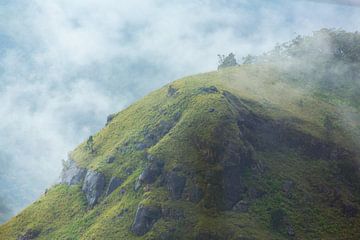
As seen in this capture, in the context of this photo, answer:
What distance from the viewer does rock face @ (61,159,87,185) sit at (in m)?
168

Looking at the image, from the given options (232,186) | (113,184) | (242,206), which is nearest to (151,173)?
(113,184)

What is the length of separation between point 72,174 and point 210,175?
59.8m

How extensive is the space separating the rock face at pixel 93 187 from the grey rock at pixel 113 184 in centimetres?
370

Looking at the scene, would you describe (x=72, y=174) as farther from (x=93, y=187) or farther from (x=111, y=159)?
(x=93, y=187)

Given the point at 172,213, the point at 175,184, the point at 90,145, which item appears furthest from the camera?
the point at 90,145

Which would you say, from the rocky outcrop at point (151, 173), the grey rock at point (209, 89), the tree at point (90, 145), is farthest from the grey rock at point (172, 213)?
the tree at point (90, 145)

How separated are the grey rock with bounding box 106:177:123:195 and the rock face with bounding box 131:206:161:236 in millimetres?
21558

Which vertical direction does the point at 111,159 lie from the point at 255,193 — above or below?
above

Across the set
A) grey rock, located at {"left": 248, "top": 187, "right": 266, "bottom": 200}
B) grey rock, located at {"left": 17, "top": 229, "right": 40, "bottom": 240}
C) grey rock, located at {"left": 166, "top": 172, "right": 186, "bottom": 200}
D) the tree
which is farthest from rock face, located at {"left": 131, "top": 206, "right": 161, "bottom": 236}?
the tree

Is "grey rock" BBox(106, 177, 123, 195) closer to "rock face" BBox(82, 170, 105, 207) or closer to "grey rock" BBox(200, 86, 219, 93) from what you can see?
"rock face" BBox(82, 170, 105, 207)

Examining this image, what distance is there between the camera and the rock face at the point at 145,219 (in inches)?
4990

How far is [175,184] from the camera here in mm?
134375

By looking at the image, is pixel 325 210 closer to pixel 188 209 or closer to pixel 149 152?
pixel 188 209

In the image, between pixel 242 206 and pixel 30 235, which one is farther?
pixel 30 235
